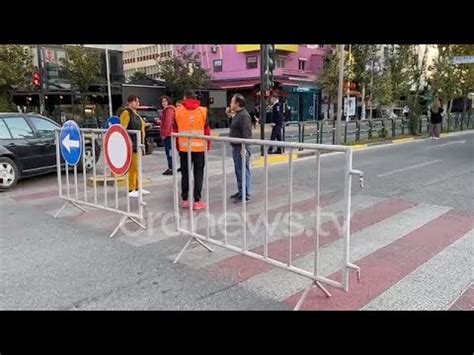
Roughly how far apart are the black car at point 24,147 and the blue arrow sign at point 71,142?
1805mm

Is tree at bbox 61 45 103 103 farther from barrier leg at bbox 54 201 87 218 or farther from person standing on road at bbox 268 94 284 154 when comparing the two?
barrier leg at bbox 54 201 87 218

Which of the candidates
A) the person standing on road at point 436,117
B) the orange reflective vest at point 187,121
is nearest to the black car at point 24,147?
the orange reflective vest at point 187,121

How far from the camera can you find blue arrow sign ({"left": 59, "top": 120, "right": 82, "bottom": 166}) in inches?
246

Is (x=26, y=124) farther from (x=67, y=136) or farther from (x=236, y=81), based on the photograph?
(x=236, y=81)

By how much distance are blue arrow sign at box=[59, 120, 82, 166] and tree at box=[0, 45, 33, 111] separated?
15.5 meters

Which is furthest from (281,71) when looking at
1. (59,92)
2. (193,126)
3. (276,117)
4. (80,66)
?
(193,126)

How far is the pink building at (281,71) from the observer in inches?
1384

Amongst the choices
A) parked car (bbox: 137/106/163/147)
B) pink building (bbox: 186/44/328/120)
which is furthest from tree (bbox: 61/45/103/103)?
parked car (bbox: 137/106/163/147)

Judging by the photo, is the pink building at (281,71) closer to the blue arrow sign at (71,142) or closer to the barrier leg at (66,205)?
the barrier leg at (66,205)

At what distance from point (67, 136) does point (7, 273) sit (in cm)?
275

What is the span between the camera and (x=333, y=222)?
5.99 m

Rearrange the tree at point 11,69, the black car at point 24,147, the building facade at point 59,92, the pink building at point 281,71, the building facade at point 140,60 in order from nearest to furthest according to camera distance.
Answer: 1. the black car at point 24,147
2. the tree at point 11,69
3. the building facade at point 59,92
4. the pink building at point 281,71
5. the building facade at point 140,60
